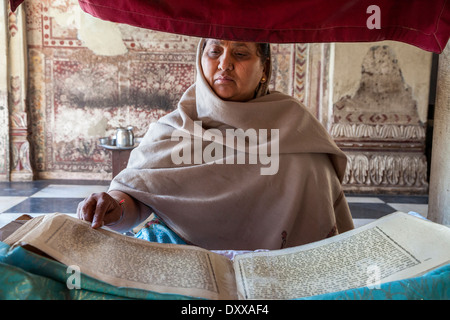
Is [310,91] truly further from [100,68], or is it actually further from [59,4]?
[59,4]

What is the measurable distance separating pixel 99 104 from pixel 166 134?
12.8 ft

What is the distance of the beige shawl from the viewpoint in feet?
3.91

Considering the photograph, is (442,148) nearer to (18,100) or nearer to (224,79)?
(224,79)

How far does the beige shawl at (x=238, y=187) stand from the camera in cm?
119

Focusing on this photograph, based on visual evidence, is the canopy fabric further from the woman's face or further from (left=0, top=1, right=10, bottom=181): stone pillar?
(left=0, top=1, right=10, bottom=181): stone pillar

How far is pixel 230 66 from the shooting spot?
1.25 m

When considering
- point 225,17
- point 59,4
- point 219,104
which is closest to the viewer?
point 225,17

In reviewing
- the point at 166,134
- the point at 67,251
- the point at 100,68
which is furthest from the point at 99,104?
the point at 67,251

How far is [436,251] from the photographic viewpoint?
26.8 inches

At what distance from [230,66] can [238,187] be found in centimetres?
37

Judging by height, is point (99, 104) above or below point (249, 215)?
above

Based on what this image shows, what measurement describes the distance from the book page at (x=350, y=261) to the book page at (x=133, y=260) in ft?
0.17

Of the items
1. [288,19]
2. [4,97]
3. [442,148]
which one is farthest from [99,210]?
[4,97]
